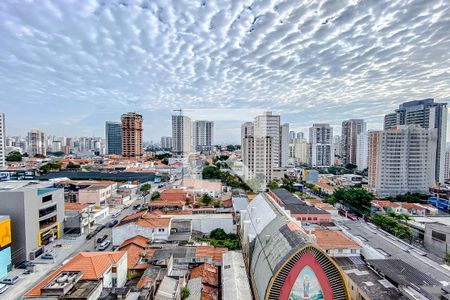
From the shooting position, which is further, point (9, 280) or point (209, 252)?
point (209, 252)

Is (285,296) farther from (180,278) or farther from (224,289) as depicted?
(180,278)

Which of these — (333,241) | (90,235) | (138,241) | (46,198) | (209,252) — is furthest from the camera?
(90,235)

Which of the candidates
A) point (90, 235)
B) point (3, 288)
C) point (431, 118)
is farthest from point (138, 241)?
point (431, 118)

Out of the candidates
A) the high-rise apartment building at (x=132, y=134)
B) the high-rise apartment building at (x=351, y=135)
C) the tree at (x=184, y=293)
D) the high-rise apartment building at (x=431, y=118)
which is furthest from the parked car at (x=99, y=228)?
the high-rise apartment building at (x=351, y=135)

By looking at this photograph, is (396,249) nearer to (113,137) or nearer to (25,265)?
(25,265)

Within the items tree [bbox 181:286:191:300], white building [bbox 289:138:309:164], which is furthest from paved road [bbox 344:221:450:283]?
white building [bbox 289:138:309:164]

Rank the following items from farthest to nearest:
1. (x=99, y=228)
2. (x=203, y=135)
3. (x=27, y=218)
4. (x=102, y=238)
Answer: (x=203, y=135), (x=99, y=228), (x=102, y=238), (x=27, y=218)
